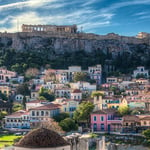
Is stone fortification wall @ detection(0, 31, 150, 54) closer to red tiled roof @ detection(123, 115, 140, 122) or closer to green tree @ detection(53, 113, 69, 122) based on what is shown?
green tree @ detection(53, 113, 69, 122)

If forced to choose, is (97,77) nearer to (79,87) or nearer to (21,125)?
(79,87)

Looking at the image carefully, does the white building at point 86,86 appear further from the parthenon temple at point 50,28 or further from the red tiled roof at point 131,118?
the parthenon temple at point 50,28

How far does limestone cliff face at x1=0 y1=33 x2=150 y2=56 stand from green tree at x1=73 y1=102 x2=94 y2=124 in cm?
3115

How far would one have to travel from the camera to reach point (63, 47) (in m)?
78.6

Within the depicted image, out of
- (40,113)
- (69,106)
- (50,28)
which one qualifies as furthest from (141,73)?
(50,28)

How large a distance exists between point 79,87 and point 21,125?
12.2 meters

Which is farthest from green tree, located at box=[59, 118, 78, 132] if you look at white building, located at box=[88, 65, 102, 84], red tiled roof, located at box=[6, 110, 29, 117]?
white building, located at box=[88, 65, 102, 84]

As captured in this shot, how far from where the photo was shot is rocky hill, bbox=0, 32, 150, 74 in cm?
7512

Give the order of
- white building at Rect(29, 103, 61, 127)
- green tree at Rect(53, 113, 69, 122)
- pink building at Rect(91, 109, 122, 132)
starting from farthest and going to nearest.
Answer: white building at Rect(29, 103, 61, 127), green tree at Rect(53, 113, 69, 122), pink building at Rect(91, 109, 122, 132)

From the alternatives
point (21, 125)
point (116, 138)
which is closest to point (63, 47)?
point (21, 125)

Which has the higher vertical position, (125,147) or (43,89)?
(43,89)

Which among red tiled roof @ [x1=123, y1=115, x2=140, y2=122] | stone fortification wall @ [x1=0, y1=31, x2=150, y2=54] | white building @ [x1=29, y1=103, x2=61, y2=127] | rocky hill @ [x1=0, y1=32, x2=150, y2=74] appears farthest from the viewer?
stone fortification wall @ [x1=0, y1=31, x2=150, y2=54]

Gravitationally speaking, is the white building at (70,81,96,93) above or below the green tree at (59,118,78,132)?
above

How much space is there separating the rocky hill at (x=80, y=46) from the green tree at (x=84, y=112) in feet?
88.3
